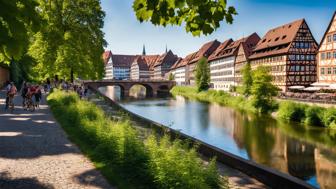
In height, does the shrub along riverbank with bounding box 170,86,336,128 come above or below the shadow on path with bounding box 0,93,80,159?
below

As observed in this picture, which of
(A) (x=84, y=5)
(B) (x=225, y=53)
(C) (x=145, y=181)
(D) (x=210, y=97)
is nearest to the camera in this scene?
(C) (x=145, y=181)

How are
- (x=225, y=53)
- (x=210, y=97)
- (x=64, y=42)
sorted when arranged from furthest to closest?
(x=225, y=53) → (x=210, y=97) → (x=64, y=42)

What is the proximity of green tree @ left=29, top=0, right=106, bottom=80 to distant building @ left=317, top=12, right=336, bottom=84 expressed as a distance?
23.4 metres

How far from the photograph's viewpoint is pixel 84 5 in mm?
30672

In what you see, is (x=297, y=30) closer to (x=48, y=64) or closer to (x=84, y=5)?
(x=84, y=5)

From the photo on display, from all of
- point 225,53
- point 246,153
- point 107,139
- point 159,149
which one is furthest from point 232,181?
point 225,53

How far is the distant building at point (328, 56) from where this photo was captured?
39.3 meters

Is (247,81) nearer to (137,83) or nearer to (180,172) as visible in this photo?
(137,83)

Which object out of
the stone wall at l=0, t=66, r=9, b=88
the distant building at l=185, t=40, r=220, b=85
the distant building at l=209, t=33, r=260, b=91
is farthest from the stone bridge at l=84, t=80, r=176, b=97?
the stone wall at l=0, t=66, r=9, b=88

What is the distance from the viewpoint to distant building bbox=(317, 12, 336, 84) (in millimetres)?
39312

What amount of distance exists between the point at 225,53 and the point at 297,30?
2776 cm

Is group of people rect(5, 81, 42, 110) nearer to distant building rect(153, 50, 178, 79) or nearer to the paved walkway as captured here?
the paved walkway

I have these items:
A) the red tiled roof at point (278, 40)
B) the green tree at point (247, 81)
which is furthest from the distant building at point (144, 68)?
the green tree at point (247, 81)

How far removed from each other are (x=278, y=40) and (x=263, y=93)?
1473cm
